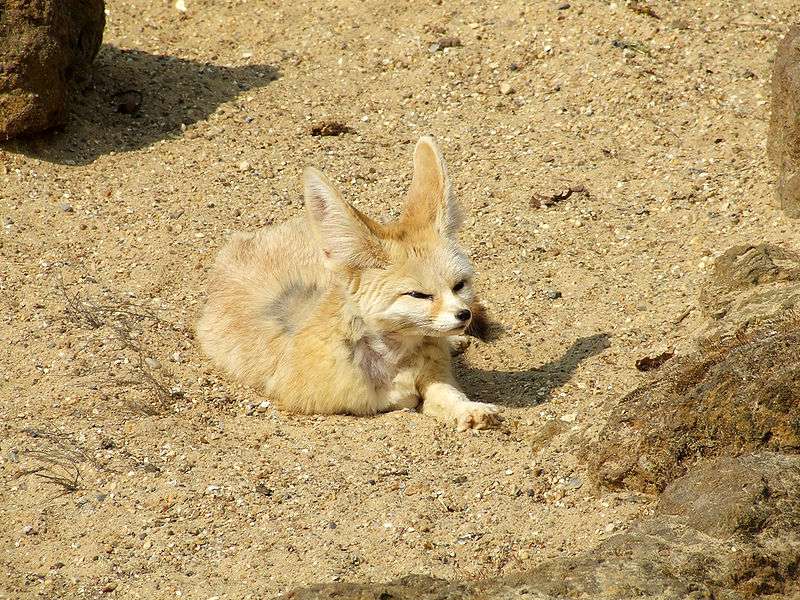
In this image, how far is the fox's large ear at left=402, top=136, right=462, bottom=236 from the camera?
5598 millimetres

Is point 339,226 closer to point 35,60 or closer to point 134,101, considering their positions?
point 35,60

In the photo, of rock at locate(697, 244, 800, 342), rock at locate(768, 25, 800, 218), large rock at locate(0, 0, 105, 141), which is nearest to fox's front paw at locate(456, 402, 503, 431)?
rock at locate(697, 244, 800, 342)

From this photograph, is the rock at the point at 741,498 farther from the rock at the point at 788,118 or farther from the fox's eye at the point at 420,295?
the rock at the point at 788,118

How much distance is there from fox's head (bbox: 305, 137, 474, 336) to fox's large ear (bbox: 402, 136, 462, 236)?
12 mm

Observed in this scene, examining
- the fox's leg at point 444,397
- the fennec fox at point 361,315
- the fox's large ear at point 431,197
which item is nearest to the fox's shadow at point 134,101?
the fennec fox at point 361,315

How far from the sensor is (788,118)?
668cm

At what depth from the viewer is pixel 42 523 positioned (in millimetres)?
4738

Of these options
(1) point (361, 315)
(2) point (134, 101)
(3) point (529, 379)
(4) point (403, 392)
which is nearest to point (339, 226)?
(1) point (361, 315)

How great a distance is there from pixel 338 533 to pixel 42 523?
1354 millimetres

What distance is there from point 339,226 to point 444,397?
1.03 meters

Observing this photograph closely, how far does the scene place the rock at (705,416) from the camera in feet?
13.0

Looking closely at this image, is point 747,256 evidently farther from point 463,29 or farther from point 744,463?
point 463,29

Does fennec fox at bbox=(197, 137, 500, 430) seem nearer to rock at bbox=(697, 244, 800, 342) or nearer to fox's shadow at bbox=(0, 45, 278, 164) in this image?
rock at bbox=(697, 244, 800, 342)

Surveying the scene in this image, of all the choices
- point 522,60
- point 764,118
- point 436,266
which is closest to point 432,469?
point 436,266
